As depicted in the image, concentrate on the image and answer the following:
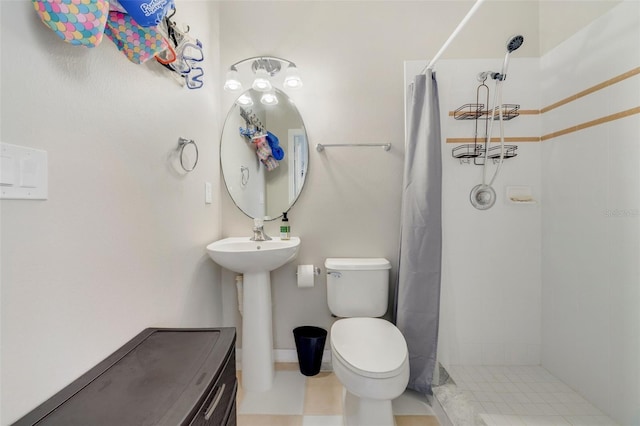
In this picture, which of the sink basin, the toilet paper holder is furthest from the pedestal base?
the toilet paper holder

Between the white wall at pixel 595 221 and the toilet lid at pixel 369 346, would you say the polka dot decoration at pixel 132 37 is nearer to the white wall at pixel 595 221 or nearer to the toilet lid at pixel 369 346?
the toilet lid at pixel 369 346

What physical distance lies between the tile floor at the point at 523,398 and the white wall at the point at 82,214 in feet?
5.43

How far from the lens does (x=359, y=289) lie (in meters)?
1.60

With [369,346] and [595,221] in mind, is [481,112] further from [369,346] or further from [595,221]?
[369,346]

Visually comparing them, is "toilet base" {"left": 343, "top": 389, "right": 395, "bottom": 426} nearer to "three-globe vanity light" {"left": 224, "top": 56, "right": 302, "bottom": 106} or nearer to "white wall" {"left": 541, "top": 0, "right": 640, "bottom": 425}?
"white wall" {"left": 541, "top": 0, "right": 640, "bottom": 425}

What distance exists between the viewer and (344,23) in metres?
1.77

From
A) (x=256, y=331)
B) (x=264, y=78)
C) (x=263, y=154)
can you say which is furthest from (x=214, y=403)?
(x=264, y=78)

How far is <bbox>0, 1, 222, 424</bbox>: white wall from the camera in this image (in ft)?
1.83

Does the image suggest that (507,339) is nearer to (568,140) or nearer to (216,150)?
(568,140)

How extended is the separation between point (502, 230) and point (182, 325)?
1.99m

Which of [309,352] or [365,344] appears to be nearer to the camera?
[365,344]

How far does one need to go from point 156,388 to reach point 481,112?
2.09 m

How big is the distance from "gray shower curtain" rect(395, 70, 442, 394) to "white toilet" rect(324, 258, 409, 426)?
162mm

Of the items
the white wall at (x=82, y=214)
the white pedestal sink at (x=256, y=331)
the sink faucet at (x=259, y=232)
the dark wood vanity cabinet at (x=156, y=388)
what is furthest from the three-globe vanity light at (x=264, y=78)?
the dark wood vanity cabinet at (x=156, y=388)
